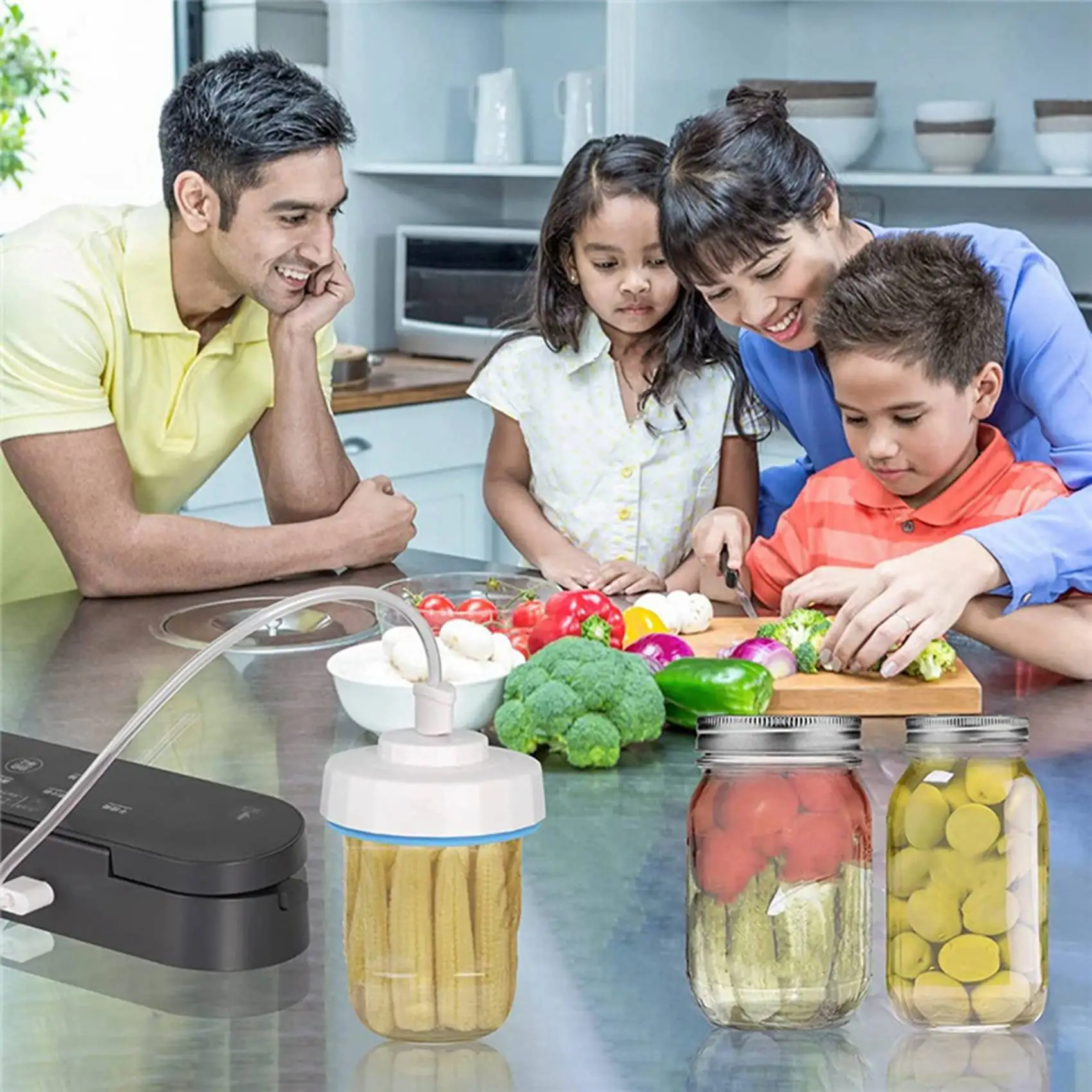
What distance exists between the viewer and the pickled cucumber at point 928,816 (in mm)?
848

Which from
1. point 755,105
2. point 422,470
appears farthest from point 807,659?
point 422,470

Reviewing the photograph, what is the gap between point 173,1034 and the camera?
0.87 m

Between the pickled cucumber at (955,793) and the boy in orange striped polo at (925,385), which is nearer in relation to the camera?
the pickled cucumber at (955,793)

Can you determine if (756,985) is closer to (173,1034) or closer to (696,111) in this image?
(173,1034)

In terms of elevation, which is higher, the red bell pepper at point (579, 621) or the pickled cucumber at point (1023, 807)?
the pickled cucumber at point (1023, 807)

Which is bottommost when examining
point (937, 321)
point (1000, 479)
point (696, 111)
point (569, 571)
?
point (569, 571)

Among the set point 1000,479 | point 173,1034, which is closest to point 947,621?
point 1000,479

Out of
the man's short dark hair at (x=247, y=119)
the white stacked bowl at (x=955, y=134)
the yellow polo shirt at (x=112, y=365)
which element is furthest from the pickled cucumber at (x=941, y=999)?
the white stacked bowl at (x=955, y=134)

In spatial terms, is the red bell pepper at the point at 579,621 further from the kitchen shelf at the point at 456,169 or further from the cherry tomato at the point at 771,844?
the kitchen shelf at the point at 456,169

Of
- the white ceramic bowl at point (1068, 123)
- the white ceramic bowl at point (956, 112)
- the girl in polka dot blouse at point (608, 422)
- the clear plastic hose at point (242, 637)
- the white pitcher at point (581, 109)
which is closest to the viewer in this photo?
the clear plastic hose at point (242, 637)

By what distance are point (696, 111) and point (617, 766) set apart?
2.71 metres

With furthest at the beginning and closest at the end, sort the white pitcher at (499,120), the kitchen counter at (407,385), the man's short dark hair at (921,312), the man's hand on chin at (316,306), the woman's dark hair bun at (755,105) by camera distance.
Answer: the white pitcher at (499,120) → the kitchen counter at (407,385) → the man's hand on chin at (316,306) → the woman's dark hair bun at (755,105) → the man's short dark hair at (921,312)

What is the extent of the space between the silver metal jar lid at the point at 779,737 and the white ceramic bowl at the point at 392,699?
483mm

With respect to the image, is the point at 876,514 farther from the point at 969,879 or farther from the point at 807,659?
the point at 969,879
